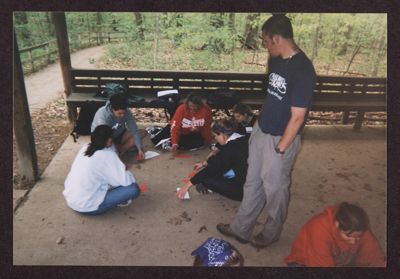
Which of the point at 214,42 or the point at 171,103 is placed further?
the point at 214,42

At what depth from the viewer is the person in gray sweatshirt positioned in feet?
15.2

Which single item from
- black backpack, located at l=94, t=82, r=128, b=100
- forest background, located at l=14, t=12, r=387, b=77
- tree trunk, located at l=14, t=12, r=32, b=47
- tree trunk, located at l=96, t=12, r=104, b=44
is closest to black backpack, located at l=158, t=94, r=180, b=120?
black backpack, located at l=94, t=82, r=128, b=100

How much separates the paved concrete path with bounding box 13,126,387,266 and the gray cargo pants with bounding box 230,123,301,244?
0.89 feet

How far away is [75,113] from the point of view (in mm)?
6488

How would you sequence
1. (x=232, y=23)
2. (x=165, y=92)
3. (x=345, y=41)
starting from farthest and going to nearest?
(x=232, y=23) → (x=345, y=41) → (x=165, y=92)

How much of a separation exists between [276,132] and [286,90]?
0.41 meters

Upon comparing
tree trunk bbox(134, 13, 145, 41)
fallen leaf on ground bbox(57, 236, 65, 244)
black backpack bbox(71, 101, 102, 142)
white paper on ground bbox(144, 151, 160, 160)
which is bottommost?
fallen leaf on ground bbox(57, 236, 65, 244)

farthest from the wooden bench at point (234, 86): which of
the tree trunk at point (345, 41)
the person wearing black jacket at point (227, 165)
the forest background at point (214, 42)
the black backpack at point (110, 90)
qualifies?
the tree trunk at point (345, 41)

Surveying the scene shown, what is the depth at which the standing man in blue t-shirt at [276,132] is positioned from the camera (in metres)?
2.84

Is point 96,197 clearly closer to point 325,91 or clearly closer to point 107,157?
point 107,157

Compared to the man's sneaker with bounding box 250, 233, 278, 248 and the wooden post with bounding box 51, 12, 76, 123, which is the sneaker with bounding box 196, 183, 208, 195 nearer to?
the man's sneaker with bounding box 250, 233, 278, 248

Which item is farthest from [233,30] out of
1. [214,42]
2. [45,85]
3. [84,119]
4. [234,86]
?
[84,119]

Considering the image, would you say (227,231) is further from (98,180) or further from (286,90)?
(286,90)

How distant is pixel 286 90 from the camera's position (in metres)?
2.93
